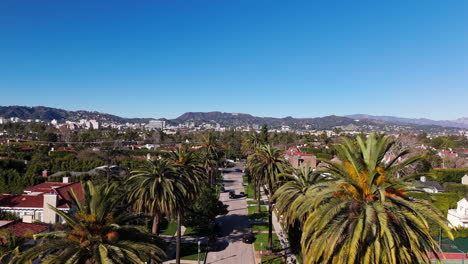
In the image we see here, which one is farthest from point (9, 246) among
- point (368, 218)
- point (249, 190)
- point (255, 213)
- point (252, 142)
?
point (252, 142)

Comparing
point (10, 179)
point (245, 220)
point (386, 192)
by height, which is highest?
point (386, 192)

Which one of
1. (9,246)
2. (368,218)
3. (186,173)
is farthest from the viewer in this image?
(186,173)

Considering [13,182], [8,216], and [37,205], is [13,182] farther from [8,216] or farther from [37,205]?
[37,205]

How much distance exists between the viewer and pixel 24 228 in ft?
61.9

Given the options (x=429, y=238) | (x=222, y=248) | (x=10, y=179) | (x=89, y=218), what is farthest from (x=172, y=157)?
(x=10, y=179)

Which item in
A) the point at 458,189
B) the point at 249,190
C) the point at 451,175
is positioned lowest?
the point at 249,190

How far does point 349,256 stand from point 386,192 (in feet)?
7.82

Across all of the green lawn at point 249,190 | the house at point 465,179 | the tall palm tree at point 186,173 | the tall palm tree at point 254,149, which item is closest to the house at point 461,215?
the tall palm tree at point 254,149

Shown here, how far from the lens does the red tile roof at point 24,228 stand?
18125 mm

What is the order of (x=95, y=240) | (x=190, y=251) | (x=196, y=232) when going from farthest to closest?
(x=196, y=232)
(x=190, y=251)
(x=95, y=240)

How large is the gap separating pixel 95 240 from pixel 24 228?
12571 millimetres

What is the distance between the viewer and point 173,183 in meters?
20.2

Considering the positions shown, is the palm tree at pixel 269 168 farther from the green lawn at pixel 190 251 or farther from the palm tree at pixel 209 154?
the palm tree at pixel 209 154

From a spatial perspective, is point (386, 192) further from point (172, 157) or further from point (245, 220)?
point (245, 220)
